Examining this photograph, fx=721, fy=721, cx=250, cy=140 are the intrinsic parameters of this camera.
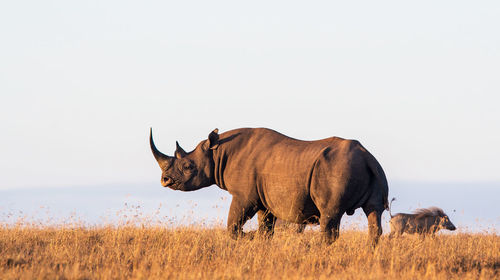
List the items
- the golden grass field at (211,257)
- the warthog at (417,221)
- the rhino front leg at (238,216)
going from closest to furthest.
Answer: the golden grass field at (211,257)
the rhino front leg at (238,216)
the warthog at (417,221)

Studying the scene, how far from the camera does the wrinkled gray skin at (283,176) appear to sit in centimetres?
1209

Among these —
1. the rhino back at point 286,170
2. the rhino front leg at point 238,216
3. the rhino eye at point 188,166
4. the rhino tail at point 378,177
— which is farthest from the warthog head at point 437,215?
the rhino eye at point 188,166

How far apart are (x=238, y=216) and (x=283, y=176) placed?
1178 mm

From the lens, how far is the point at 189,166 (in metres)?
13.9

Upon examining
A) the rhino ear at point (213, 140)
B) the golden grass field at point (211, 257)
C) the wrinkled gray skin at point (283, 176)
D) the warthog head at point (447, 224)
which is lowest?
the golden grass field at point (211, 257)

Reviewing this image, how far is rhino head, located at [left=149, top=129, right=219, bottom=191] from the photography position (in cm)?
1368

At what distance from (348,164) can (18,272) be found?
17.8 ft

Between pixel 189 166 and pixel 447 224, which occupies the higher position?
pixel 189 166

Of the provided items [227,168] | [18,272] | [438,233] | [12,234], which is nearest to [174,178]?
[227,168]

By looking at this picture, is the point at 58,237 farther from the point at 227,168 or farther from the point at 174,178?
the point at 227,168

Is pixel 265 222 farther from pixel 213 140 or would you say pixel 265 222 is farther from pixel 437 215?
pixel 437 215

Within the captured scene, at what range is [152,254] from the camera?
1193cm

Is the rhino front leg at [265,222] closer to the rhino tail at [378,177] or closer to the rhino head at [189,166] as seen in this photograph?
the rhino head at [189,166]

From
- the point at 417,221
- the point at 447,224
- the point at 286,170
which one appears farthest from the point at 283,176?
the point at 447,224
